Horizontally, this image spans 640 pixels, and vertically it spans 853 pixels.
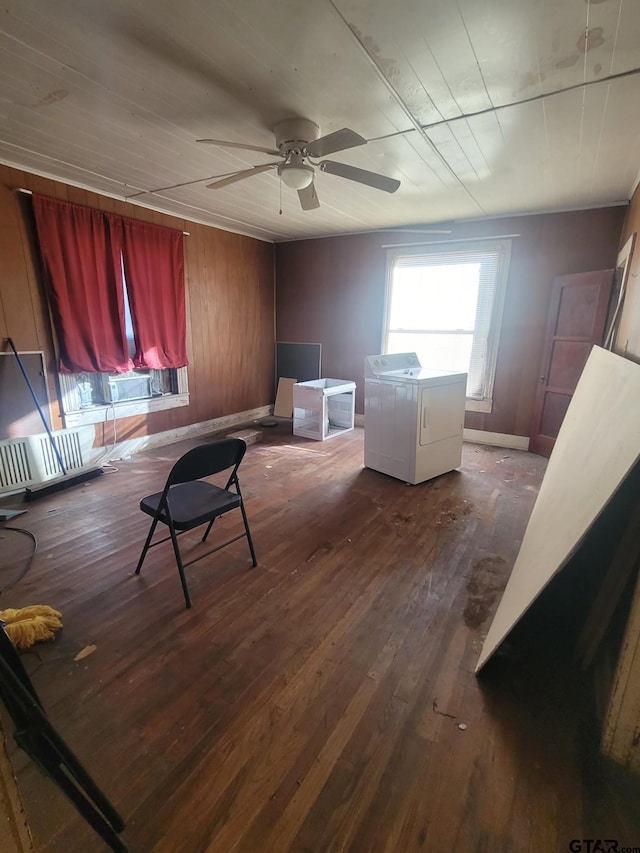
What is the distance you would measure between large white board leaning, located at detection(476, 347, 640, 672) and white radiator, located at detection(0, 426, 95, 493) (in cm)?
368

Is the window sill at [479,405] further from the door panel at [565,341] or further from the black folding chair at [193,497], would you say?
the black folding chair at [193,497]

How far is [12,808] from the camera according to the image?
1.96ft

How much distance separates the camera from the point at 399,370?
12.2 ft

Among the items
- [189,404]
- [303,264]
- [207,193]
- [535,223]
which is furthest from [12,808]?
[303,264]

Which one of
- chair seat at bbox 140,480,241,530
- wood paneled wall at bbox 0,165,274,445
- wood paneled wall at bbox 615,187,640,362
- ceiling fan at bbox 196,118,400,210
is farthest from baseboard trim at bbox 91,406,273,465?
wood paneled wall at bbox 615,187,640,362

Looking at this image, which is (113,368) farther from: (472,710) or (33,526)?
(472,710)

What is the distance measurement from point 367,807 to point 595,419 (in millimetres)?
1854

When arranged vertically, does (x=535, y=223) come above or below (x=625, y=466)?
above

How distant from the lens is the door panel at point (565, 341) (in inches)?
144

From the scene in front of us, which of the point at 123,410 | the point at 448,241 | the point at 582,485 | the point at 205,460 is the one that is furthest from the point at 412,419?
the point at 123,410

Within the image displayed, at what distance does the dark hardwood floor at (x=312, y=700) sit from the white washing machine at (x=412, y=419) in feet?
2.95

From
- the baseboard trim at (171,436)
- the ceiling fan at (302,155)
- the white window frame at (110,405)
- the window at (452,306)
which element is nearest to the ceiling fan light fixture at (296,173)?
the ceiling fan at (302,155)

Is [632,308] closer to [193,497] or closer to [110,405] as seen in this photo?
[193,497]

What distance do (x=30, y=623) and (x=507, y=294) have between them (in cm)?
497
